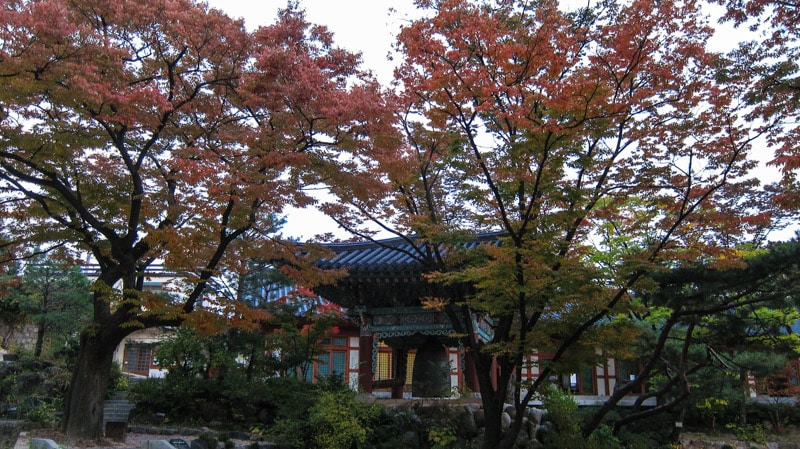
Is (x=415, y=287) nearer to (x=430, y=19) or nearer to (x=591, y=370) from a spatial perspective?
(x=430, y=19)

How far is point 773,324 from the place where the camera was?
1145cm

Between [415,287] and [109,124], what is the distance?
19.7 feet

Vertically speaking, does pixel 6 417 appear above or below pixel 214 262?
below

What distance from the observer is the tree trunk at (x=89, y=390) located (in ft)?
30.9

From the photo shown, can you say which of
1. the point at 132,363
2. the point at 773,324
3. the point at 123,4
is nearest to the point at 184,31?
the point at 123,4

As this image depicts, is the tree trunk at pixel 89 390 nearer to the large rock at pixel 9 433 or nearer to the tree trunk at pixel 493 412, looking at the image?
the large rock at pixel 9 433

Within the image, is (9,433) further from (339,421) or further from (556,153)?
(556,153)

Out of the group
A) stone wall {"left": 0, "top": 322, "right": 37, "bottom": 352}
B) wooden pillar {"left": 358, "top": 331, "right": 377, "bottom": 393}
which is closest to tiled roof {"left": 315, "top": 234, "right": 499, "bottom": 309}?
wooden pillar {"left": 358, "top": 331, "right": 377, "bottom": 393}

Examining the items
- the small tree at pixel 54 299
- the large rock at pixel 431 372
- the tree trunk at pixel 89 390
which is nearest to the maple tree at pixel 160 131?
the tree trunk at pixel 89 390

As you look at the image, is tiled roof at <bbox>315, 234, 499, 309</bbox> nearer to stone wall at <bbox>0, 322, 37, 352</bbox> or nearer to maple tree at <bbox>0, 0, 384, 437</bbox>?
maple tree at <bbox>0, 0, 384, 437</bbox>

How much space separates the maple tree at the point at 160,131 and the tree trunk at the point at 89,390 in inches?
0.8

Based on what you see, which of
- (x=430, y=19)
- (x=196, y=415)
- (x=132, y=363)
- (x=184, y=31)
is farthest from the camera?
(x=132, y=363)

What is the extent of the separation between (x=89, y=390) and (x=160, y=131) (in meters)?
4.46

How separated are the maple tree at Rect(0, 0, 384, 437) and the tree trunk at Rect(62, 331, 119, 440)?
20 mm
